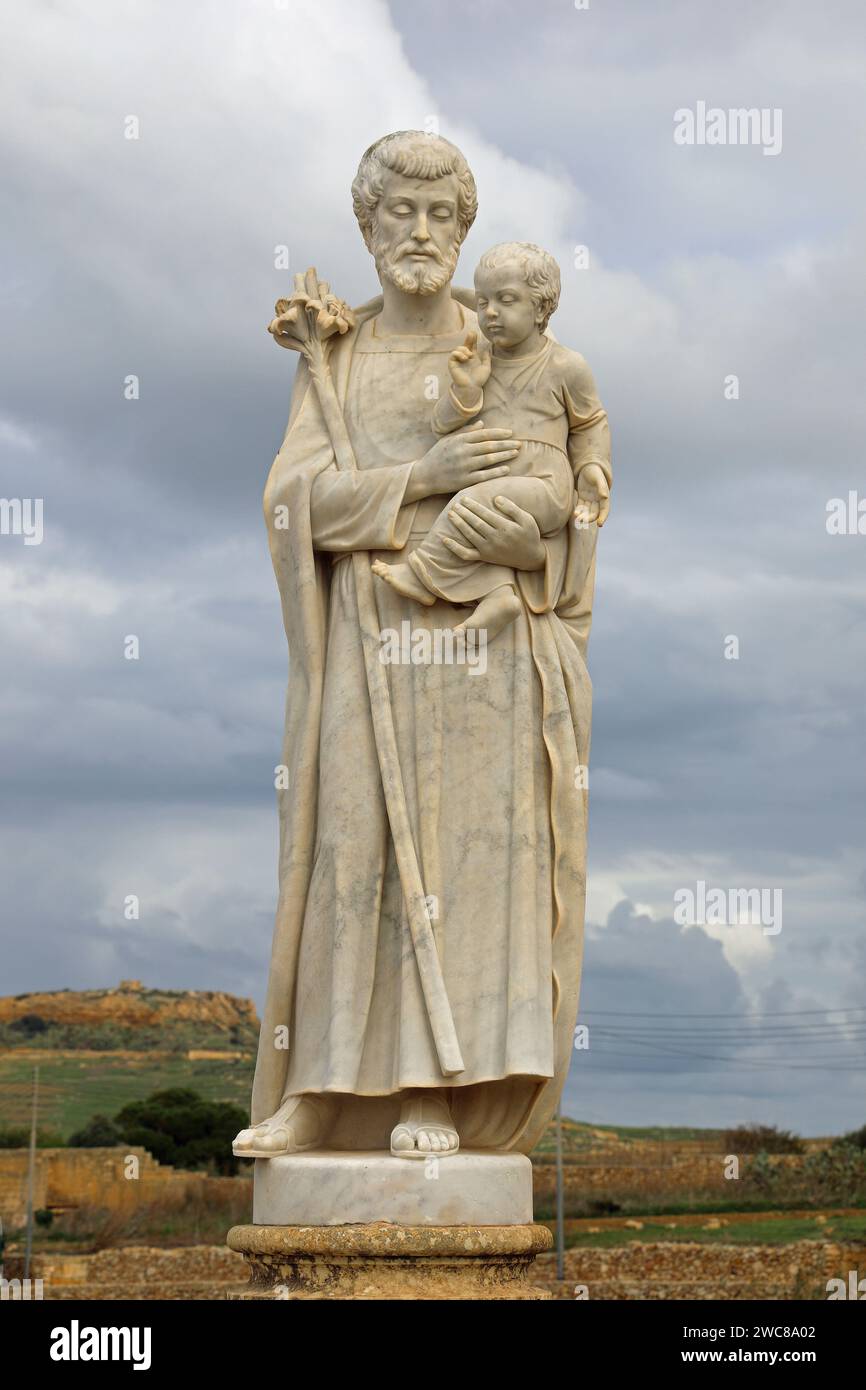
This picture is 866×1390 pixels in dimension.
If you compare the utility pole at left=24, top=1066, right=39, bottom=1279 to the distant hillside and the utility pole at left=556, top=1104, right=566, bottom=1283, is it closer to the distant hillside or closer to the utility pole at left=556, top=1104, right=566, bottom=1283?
the distant hillside

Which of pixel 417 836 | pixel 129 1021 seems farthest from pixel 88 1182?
pixel 417 836

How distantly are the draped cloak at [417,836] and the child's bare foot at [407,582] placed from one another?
3.9 inches

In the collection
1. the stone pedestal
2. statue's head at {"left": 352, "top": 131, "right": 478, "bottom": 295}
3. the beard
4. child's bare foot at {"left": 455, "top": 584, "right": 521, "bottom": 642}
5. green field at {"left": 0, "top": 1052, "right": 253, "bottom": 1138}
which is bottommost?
green field at {"left": 0, "top": 1052, "right": 253, "bottom": 1138}

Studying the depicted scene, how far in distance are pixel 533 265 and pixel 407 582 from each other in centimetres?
155

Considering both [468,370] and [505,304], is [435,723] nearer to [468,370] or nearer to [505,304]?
[468,370]

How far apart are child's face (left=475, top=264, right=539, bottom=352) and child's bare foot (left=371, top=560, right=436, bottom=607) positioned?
1.17 meters

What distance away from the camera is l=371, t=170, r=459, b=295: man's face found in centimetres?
894

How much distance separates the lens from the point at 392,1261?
7867 mm

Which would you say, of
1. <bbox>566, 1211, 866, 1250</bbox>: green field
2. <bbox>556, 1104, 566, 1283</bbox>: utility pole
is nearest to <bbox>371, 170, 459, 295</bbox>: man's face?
<bbox>556, 1104, 566, 1283</bbox>: utility pole

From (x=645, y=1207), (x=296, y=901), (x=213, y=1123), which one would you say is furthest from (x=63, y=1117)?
(x=296, y=901)

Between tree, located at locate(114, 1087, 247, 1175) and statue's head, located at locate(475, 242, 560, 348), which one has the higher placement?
statue's head, located at locate(475, 242, 560, 348)

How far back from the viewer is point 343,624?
881 cm
